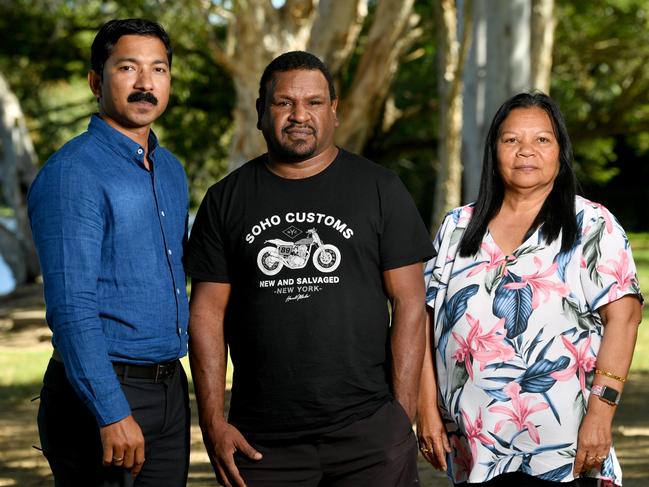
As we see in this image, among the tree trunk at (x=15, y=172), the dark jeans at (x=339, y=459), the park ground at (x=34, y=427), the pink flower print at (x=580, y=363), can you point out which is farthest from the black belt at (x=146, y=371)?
the tree trunk at (x=15, y=172)

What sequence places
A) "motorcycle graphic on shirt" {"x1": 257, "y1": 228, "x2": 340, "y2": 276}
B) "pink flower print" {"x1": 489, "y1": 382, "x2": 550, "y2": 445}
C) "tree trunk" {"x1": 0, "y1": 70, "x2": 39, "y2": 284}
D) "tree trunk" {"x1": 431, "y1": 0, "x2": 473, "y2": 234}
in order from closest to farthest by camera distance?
1. "motorcycle graphic on shirt" {"x1": 257, "y1": 228, "x2": 340, "y2": 276}
2. "pink flower print" {"x1": 489, "y1": 382, "x2": 550, "y2": 445}
3. "tree trunk" {"x1": 431, "y1": 0, "x2": 473, "y2": 234}
4. "tree trunk" {"x1": 0, "y1": 70, "x2": 39, "y2": 284}

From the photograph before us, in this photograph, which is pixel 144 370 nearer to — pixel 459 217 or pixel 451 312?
pixel 451 312

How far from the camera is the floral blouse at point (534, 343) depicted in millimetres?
3828

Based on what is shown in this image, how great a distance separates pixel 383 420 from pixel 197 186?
26.0 m

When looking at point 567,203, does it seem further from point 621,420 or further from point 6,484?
point 621,420

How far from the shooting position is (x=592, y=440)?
379cm

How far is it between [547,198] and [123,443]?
1.68 metres

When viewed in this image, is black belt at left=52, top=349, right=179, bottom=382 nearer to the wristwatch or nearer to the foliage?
the wristwatch

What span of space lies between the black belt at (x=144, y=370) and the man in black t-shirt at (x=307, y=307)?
0.10 meters

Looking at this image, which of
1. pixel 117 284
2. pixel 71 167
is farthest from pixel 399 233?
pixel 71 167

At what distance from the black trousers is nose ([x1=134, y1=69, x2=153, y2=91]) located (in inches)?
37.4

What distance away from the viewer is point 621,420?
9.27m

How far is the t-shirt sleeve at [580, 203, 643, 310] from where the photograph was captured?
12.5ft

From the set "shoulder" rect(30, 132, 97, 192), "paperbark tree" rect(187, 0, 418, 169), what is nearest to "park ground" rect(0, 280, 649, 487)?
"shoulder" rect(30, 132, 97, 192)
